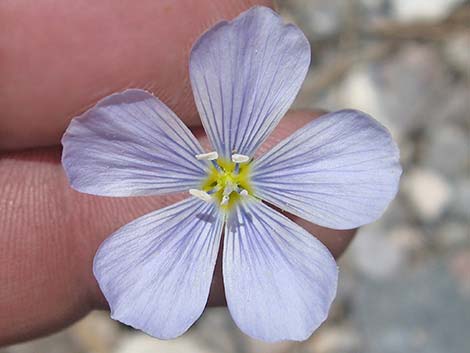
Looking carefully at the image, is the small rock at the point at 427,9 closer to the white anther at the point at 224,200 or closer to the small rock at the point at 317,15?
the small rock at the point at 317,15

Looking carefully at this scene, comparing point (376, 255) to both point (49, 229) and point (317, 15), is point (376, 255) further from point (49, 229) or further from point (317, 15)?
point (49, 229)

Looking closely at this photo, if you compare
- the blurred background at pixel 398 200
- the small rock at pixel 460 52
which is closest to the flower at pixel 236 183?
the blurred background at pixel 398 200

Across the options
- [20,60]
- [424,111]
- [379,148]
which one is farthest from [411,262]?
[20,60]

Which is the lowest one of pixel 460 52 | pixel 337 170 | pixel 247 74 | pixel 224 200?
pixel 460 52

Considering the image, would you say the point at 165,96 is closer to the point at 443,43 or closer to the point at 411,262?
the point at 411,262

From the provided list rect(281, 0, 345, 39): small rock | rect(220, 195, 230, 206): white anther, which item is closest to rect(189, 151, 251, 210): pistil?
rect(220, 195, 230, 206): white anther

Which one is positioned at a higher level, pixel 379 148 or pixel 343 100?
Answer: pixel 379 148

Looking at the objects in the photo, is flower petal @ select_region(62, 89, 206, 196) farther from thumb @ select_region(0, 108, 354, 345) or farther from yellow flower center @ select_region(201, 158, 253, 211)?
thumb @ select_region(0, 108, 354, 345)

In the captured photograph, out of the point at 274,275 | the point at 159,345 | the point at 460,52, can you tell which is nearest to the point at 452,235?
the point at 460,52
